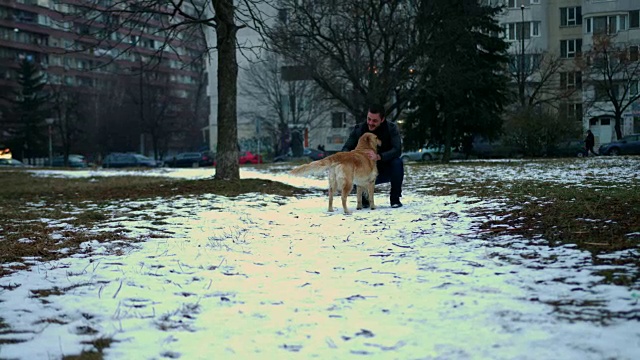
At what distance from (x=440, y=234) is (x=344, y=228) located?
129 cm

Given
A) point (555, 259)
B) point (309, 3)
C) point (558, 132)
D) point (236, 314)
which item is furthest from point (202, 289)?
point (558, 132)

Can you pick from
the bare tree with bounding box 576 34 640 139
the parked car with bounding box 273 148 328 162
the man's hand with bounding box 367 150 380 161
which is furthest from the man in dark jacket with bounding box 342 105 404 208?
the parked car with bounding box 273 148 328 162

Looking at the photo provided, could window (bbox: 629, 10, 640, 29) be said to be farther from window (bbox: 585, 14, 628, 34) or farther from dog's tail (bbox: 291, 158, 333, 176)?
dog's tail (bbox: 291, 158, 333, 176)

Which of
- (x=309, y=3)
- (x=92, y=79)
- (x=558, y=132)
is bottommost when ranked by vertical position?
(x=558, y=132)

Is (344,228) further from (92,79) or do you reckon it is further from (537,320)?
(92,79)

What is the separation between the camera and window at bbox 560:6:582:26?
58.2 metres

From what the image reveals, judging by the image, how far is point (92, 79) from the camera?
3543 inches

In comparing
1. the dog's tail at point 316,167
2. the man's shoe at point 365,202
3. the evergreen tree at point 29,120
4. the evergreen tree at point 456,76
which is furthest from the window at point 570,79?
the evergreen tree at point 29,120

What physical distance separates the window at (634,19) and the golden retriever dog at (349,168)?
55.0m

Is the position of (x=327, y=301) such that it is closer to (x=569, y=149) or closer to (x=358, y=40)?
(x=358, y=40)

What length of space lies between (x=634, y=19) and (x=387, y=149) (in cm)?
5465

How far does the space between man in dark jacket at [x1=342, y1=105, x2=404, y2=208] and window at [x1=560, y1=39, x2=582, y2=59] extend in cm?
5539

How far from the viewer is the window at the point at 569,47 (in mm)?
58156

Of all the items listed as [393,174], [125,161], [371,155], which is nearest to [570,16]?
[125,161]
